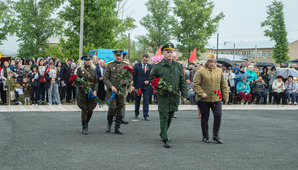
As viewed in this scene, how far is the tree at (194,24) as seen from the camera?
175 feet

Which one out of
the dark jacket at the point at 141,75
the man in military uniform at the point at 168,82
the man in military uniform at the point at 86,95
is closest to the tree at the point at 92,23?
the dark jacket at the point at 141,75

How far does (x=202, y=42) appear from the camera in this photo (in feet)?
178

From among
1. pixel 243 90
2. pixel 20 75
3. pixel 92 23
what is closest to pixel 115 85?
pixel 20 75

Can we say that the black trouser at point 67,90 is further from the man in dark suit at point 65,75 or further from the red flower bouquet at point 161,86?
the red flower bouquet at point 161,86

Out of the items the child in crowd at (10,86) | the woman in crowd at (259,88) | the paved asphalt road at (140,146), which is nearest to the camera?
the paved asphalt road at (140,146)

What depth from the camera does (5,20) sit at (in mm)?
48125

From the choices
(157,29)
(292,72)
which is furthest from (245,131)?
(157,29)

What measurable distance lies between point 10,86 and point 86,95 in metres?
7.75

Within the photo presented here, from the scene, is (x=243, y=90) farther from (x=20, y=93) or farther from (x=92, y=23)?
(x=92, y=23)

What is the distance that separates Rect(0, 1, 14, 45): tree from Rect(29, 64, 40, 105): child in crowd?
3388cm

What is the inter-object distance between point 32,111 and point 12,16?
38099mm

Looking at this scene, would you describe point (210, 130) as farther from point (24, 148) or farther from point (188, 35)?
point (188, 35)

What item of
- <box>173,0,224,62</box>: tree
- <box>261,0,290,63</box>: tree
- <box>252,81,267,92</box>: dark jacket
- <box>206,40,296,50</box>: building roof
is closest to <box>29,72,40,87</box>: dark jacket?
<box>252,81,267,92</box>: dark jacket

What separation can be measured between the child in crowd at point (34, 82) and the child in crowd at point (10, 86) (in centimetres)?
77
